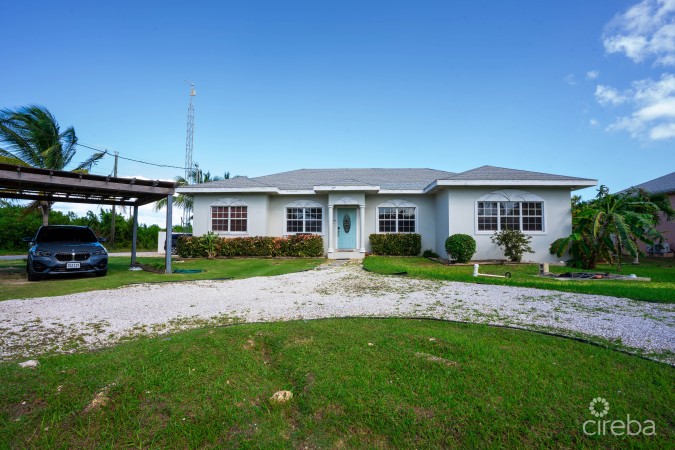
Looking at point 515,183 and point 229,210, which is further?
point 229,210

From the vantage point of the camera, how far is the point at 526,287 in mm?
8102

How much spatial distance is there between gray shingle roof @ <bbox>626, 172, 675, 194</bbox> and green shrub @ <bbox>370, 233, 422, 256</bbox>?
1298 centimetres

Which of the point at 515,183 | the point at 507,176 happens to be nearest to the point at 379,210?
the point at 507,176

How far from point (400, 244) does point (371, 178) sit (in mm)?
5148

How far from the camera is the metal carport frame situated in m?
8.73

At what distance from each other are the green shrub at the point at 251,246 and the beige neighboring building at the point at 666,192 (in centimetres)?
1616

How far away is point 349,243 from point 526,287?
10.0 metres

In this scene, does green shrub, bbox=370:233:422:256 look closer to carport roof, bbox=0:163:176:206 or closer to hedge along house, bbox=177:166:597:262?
hedge along house, bbox=177:166:597:262

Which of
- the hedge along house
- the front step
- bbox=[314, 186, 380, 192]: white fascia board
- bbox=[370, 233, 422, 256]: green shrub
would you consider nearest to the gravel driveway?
the hedge along house

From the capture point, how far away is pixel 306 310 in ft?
18.4

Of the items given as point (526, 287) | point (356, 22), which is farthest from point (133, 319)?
point (356, 22)

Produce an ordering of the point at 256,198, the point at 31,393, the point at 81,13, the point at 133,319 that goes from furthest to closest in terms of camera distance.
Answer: the point at 256,198 → the point at 81,13 → the point at 133,319 → the point at 31,393

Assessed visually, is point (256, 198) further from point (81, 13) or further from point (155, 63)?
point (81, 13)

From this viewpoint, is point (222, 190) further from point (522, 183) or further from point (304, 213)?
point (522, 183)
